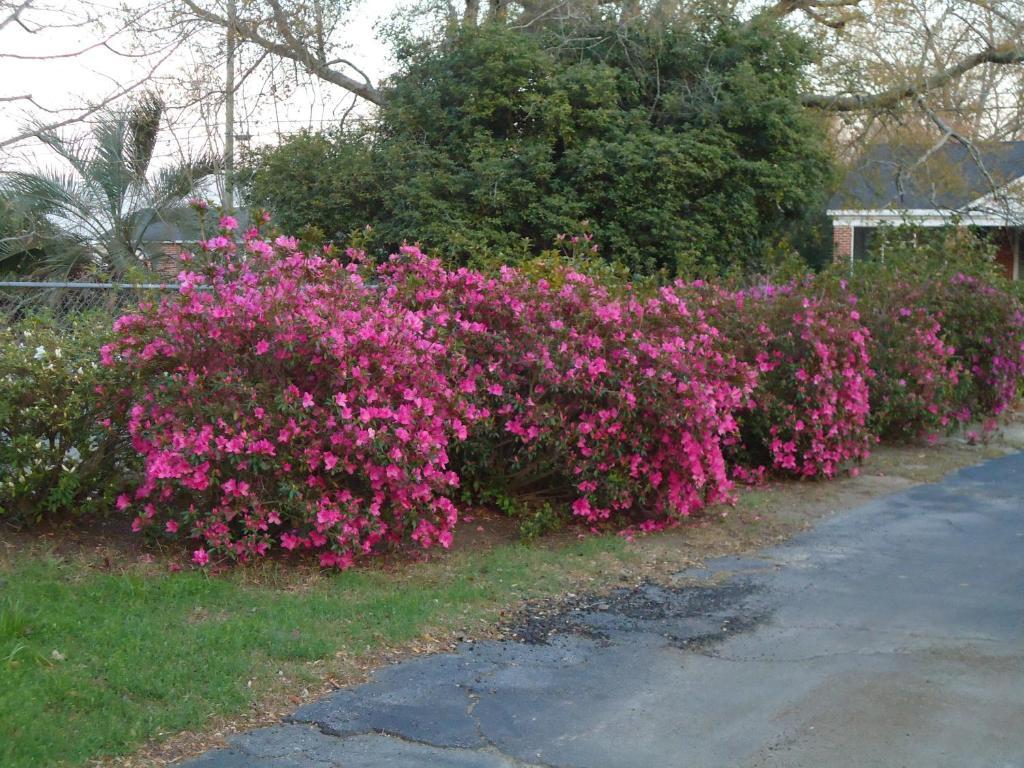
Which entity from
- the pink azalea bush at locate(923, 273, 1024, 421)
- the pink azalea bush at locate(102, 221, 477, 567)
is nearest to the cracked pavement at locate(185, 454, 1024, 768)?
the pink azalea bush at locate(102, 221, 477, 567)

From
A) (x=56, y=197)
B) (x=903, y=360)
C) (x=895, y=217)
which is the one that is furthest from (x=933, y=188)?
(x=56, y=197)

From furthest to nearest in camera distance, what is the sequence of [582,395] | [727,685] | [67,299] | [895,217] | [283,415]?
[895,217], [67,299], [582,395], [283,415], [727,685]

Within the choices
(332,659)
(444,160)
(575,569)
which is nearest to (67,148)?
(444,160)

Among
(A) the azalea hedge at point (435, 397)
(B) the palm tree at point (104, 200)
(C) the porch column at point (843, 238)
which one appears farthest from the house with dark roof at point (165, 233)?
(C) the porch column at point (843, 238)

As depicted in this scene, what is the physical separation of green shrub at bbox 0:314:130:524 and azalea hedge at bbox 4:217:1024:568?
0.44ft

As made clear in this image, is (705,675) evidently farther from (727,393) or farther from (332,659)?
(727,393)

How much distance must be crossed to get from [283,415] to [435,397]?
3.23 ft

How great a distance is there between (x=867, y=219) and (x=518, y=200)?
10.0m

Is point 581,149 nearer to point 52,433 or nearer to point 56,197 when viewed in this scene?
point 56,197

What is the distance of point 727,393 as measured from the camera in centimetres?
827

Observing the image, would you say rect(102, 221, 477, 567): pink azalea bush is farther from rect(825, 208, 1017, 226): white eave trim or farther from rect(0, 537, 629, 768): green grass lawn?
rect(825, 208, 1017, 226): white eave trim

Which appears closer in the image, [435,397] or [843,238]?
[435,397]

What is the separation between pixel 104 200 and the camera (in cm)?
1584

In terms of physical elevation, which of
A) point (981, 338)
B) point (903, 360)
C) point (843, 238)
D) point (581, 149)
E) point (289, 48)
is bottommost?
point (903, 360)
